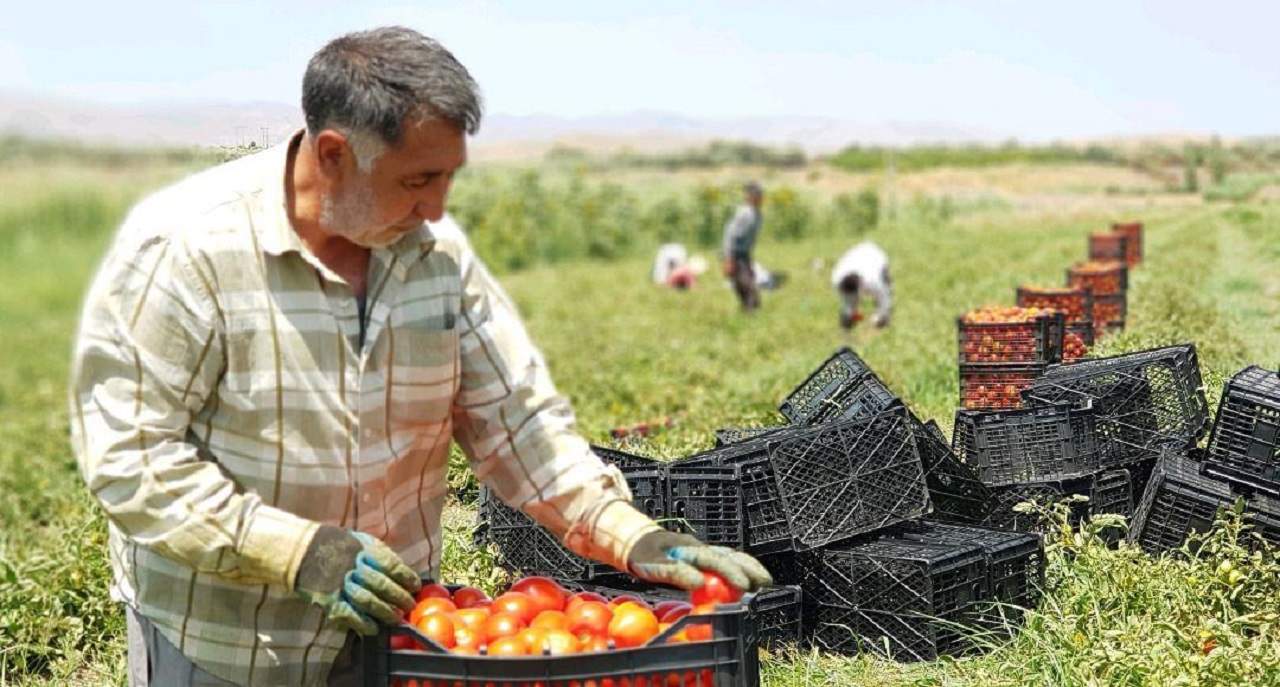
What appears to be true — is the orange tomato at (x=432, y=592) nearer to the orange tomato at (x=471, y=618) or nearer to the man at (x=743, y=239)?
the orange tomato at (x=471, y=618)

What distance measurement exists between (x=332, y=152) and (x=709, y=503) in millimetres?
2397

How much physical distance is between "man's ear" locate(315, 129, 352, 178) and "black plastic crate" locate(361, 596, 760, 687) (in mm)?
792

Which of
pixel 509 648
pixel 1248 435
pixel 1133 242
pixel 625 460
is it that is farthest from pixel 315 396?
pixel 1133 242

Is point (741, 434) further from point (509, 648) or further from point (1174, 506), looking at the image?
point (509, 648)

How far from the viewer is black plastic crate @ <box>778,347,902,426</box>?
5754 mm

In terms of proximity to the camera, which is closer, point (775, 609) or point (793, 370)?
point (775, 609)

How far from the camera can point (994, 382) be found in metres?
6.91

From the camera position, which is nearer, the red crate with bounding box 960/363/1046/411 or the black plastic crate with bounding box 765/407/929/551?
the black plastic crate with bounding box 765/407/929/551

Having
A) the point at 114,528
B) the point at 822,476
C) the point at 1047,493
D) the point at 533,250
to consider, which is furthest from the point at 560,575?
the point at 533,250

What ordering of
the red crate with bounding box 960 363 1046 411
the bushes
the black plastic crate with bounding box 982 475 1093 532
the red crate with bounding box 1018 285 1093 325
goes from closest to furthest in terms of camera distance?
the black plastic crate with bounding box 982 475 1093 532, the red crate with bounding box 960 363 1046 411, the red crate with bounding box 1018 285 1093 325, the bushes

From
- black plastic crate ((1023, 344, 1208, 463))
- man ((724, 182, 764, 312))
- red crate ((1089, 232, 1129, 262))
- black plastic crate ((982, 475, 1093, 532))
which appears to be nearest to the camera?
black plastic crate ((982, 475, 1093, 532))

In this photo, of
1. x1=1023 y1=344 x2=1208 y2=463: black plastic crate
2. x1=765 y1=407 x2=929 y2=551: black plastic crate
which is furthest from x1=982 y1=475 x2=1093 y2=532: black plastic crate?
x1=765 y1=407 x2=929 y2=551: black plastic crate

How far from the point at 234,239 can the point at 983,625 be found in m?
2.82

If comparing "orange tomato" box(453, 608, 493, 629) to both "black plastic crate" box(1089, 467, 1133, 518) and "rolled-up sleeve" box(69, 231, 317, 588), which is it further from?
"black plastic crate" box(1089, 467, 1133, 518)
